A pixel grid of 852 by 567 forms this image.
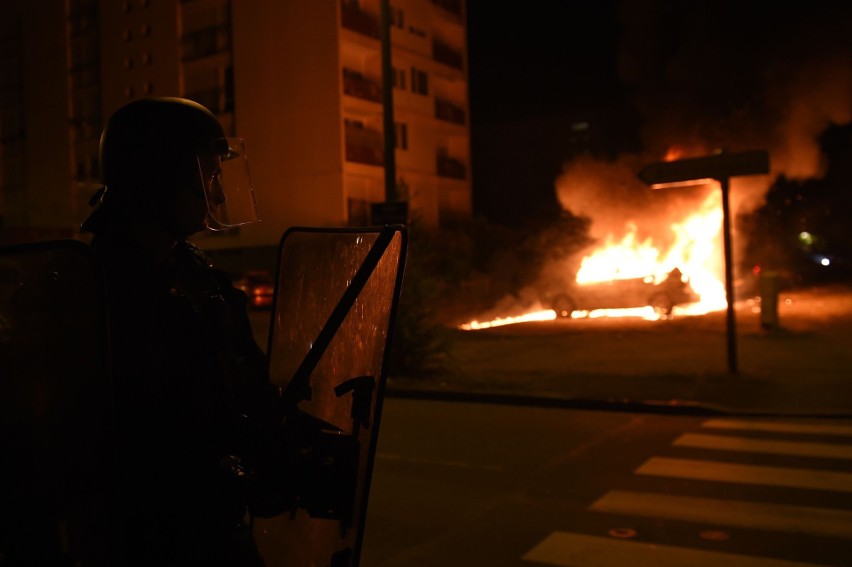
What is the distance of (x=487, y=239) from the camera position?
32.5 metres

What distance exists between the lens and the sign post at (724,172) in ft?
35.2

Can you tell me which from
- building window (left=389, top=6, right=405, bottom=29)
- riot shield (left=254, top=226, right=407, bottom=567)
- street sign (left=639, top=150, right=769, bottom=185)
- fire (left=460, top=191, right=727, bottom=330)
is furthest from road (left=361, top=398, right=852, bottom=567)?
→ building window (left=389, top=6, right=405, bottom=29)

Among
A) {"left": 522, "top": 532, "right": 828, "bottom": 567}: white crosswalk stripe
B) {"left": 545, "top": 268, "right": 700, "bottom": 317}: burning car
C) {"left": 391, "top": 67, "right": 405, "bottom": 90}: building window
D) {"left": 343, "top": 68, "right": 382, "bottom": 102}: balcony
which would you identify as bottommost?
{"left": 522, "top": 532, "right": 828, "bottom": 567}: white crosswalk stripe

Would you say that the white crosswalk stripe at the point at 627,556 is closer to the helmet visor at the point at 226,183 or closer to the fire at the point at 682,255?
the helmet visor at the point at 226,183

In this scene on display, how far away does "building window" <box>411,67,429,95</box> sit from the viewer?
117 feet

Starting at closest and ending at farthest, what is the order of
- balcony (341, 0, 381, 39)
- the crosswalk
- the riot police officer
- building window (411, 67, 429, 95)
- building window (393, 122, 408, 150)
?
1. the riot police officer
2. the crosswalk
3. balcony (341, 0, 381, 39)
4. building window (393, 122, 408, 150)
5. building window (411, 67, 429, 95)

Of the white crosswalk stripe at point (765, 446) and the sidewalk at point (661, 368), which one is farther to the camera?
the sidewalk at point (661, 368)

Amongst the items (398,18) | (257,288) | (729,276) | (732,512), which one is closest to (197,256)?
(732,512)

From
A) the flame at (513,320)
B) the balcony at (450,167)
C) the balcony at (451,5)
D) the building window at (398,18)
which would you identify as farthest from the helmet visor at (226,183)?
the balcony at (451,5)

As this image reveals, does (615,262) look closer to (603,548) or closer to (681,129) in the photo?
(681,129)

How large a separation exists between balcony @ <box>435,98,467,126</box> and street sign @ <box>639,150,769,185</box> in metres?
26.9

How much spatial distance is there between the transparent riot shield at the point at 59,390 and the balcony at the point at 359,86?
30681 millimetres

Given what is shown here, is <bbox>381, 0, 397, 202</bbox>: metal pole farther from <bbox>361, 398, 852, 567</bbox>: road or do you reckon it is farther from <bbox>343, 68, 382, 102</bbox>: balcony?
<bbox>343, 68, 382, 102</bbox>: balcony

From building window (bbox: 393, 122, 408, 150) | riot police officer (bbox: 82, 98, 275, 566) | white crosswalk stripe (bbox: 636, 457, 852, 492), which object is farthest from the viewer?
building window (bbox: 393, 122, 408, 150)
